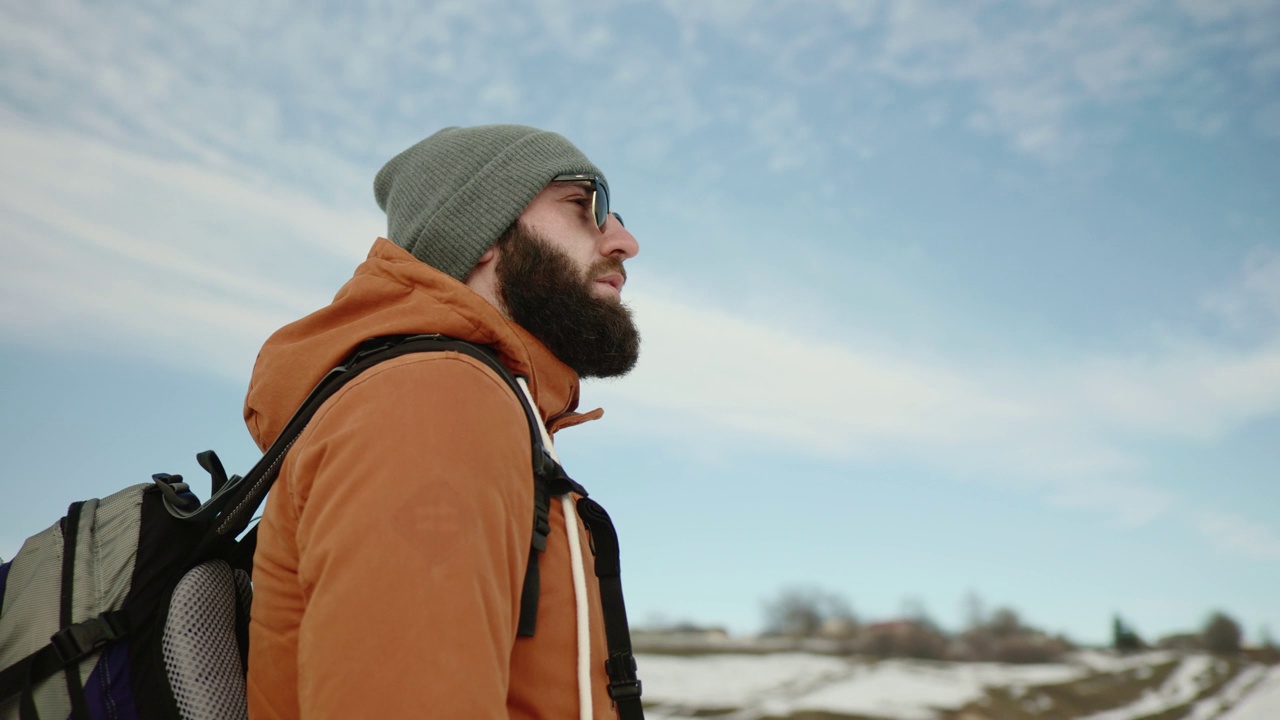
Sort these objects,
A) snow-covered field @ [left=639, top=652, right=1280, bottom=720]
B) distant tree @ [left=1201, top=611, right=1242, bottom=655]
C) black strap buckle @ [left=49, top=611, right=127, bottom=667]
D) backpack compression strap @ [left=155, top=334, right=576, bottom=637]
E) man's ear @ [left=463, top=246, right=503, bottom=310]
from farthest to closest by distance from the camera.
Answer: distant tree @ [left=1201, top=611, right=1242, bottom=655], snow-covered field @ [left=639, top=652, right=1280, bottom=720], man's ear @ [left=463, top=246, right=503, bottom=310], backpack compression strap @ [left=155, top=334, right=576, bottom=637], black strap buckle @ [left=49, top=611, right=127, bottom=667]

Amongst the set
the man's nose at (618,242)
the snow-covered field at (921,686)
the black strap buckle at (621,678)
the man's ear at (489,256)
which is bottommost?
the snow-covered field at (921,686)

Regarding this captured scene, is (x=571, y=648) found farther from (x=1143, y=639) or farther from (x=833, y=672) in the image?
(x=1143, y=639)

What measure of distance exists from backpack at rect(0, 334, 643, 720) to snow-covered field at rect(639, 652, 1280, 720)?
11.2 metres

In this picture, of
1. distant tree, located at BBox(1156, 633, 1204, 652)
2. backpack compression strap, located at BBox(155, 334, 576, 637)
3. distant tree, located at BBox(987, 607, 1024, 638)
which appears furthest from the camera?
distant tree, located at BBox(1156, 633, 1204, 652)

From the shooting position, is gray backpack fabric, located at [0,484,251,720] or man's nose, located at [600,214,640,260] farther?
man's nose, located at [600,214,640,260]

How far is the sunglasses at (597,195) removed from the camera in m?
3.03

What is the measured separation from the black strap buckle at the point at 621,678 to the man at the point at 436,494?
0.03m

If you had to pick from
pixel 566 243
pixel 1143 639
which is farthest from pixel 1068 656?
pixel 566 243

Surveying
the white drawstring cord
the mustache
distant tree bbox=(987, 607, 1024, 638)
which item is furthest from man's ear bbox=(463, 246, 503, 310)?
distant tree bbox=(987, 607, 1024, 638)

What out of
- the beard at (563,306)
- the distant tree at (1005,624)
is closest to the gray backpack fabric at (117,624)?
the beard at (563,306)

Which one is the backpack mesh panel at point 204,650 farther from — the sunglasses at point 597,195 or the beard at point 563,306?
the sunglasses at point 597,195

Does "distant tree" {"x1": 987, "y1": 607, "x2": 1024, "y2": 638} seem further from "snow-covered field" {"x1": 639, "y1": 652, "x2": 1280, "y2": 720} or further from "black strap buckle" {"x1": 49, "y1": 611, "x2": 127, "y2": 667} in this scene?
"black strap buckle" {"x1": 49, "y1": 611, "x2": 127, "y2": 667}

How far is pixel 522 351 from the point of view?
7.68 feet

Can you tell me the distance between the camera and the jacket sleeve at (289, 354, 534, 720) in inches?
60.0
